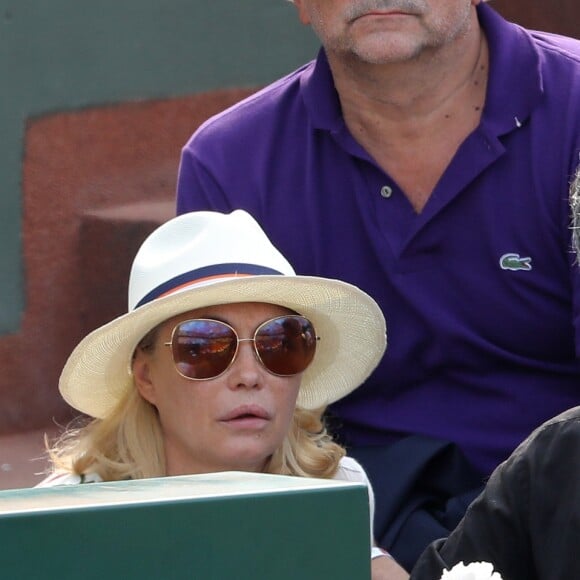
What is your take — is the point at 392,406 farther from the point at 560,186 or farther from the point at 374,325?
the point at 560,186

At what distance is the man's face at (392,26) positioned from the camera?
8.42ft

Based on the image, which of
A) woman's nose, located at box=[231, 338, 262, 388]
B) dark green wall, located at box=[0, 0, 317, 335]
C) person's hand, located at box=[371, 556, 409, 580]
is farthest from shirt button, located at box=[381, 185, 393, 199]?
dark green wall, located at box=[0, 0, 317, 335]

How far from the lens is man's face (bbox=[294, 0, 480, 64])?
2566 millimetres

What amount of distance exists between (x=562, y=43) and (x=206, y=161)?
75cm

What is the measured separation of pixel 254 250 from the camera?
238 centimetres

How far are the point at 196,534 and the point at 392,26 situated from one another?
1665mm

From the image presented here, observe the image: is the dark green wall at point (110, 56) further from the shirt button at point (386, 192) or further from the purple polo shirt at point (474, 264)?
the shirt button at point (386, 192)

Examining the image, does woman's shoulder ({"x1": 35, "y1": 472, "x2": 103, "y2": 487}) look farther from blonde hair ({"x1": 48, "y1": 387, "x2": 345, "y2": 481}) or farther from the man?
the man

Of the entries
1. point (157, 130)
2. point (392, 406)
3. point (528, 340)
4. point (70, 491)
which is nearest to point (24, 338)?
point (157, 130)

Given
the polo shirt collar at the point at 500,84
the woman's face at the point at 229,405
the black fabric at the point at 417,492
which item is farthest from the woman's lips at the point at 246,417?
the polo shirt collar at the point at 500,84

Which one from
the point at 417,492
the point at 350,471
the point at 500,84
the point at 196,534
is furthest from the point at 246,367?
the point at 196,534

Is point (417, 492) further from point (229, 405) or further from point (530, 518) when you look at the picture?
point (530, 518)

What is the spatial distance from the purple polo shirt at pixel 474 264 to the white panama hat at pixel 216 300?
5.6 inches

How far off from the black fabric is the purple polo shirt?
55 millimetres
